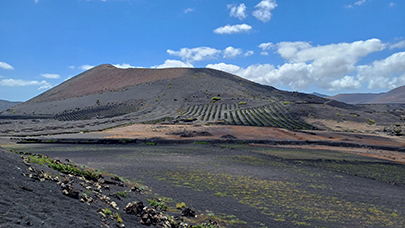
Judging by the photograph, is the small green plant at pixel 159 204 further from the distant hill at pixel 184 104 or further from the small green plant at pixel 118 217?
the distant hill at pixel 184 104

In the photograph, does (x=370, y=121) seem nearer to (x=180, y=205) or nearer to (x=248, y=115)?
(x=248, y=115)

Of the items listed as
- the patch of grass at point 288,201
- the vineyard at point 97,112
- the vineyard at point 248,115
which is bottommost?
the patch of grass at point 288,201

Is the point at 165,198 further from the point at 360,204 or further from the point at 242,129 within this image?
the point at 242,129

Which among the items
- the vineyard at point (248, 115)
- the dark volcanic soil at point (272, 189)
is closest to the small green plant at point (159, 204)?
the dark volcanic soil at point (272, 189)

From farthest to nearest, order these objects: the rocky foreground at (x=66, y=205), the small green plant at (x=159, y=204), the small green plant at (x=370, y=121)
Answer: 1. the small green plant at (x=370, y=121)
2. the small green plant at (x=159, y=204)
3. the rocky foreground at (x=66, y=205)

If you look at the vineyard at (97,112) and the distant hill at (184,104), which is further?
the vineyard at (97,112)

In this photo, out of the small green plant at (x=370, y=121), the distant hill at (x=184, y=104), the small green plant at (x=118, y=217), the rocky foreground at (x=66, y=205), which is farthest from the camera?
the small green plant at (x=370, y=121)

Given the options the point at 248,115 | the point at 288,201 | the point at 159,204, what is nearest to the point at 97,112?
the point at 248,115

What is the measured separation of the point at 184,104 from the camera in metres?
93.2

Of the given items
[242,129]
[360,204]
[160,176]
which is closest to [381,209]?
[360,204]

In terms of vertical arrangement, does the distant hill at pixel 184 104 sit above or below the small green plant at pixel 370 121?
above

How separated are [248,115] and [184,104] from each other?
83.0ft

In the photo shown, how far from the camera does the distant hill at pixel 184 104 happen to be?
73500mm

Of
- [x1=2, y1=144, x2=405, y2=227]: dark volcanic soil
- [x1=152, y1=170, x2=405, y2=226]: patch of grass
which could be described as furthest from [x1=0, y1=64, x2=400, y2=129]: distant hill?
[x1=152, y1=170, x2=405, y2=226]: patch of grass
